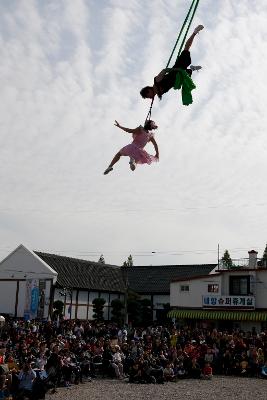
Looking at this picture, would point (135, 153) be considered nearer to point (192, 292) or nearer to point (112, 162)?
point (112, 162)

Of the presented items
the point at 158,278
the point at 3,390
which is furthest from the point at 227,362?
the point at 158,278

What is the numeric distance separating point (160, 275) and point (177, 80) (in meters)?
35.9

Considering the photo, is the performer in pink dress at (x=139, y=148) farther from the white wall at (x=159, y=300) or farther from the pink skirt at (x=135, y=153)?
the white wall at (x=159, y=300)

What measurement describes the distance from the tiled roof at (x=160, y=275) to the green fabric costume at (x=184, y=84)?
110ft

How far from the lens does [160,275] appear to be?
40.7m

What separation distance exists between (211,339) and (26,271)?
64.3 ft

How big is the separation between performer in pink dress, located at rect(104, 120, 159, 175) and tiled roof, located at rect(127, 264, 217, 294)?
3269cm

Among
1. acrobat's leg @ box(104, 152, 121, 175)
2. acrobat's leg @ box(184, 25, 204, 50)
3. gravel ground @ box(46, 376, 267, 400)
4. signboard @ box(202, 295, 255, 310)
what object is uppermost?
acrobat's leg @ box(184, 25, 204, 50)

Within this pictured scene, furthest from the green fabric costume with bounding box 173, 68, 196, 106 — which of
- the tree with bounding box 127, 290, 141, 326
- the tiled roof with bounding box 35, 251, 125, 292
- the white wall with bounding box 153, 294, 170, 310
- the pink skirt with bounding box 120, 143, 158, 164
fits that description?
the white wall with bounding box 153, 294, 170, 310

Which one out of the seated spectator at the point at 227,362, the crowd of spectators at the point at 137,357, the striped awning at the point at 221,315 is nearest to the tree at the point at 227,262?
the striped awning at the point at 221,315

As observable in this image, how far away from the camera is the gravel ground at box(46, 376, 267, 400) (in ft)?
45.1

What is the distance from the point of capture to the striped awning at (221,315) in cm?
2680

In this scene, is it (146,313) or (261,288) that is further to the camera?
(146,313)

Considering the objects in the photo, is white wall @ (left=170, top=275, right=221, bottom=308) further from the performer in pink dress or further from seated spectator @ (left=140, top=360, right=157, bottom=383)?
the performer in pink dress
